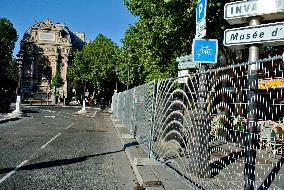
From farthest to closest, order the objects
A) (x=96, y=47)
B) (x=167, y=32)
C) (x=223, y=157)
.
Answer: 1. (x=96, y=47)
2. (x=167, y=32)
3. (x=223, y=157)

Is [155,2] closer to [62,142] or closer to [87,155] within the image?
[62,142]

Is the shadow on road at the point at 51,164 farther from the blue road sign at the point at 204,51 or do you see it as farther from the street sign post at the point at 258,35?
the street sign post at the point at 258,35

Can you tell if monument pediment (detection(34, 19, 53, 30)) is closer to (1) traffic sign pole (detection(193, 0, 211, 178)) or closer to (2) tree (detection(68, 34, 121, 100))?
(2) tree (detection(68, 34, 121, 100))

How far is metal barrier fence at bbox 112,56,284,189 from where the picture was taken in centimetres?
381

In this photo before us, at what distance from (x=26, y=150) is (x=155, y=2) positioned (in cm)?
903

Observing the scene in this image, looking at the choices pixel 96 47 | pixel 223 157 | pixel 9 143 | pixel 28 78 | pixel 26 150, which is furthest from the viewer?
pixel 28 78

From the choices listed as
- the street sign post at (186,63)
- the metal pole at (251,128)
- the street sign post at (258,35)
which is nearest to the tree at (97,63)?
the street sign post at (186,63)

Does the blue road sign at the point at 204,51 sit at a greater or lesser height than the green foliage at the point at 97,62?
lesser

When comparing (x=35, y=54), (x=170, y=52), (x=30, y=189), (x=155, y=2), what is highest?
(x=35, y=54)

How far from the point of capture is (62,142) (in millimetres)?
12031

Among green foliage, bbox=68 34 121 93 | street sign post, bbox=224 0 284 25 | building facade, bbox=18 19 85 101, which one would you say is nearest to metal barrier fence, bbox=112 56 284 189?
street sign post, bbox=224 0 284 25

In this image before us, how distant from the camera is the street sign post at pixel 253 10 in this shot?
437 centimetres

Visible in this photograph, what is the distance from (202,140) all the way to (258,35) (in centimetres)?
265

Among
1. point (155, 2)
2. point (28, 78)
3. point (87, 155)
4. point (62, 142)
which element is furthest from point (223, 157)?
point (28, 78)
